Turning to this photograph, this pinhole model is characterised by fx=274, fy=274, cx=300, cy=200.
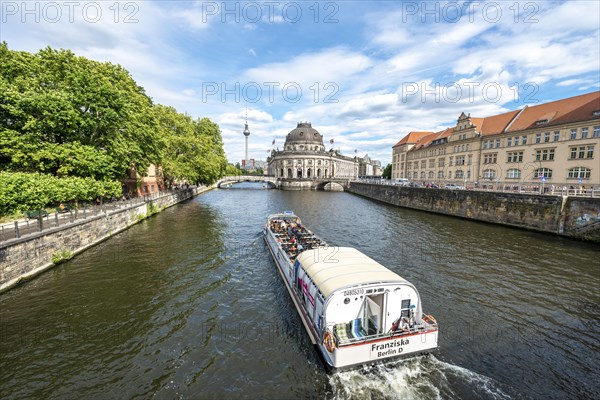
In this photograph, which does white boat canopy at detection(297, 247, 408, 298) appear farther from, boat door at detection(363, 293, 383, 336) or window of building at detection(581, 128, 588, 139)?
window of building at detection(581, 128, 588, 139)

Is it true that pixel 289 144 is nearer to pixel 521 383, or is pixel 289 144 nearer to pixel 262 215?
pixel 262 215

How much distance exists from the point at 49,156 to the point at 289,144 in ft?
435

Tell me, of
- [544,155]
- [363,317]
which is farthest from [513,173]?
[363,317]

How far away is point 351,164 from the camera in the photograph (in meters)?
168

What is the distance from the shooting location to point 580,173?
A: 36281 millimetres

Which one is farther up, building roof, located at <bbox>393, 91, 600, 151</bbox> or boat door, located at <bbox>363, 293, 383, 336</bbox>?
building roof, located at <bbox>393, 91, 600, 151</bbox>

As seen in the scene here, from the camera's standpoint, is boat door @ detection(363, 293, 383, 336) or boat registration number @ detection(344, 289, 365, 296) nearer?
boat registration number @ detection(344, 289, 365, 296)

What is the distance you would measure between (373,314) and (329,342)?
193 centimetres

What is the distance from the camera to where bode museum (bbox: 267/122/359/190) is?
10912cm

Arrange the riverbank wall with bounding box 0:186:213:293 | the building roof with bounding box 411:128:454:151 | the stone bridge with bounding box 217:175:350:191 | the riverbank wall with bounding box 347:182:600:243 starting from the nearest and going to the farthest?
the riverbank wall with bounding box 0:186:213:293, the riverbank wall with bounding box 347:182:600:243, the building roof with bounding box 411:128:454:151, the stone bridge with bounding box 217:175:350:191

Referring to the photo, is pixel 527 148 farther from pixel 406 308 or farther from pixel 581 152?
pixel 406 308

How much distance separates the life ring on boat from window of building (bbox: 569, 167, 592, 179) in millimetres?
45703

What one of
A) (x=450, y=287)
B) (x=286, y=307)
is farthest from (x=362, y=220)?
(x=286, y=307)

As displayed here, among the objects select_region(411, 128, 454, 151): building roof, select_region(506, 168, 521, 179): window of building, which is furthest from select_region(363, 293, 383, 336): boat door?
select_region(411, 128, 454, 151): building roof
